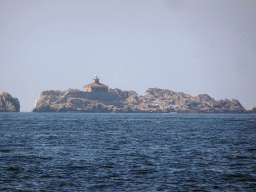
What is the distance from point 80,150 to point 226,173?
16225 millimetres

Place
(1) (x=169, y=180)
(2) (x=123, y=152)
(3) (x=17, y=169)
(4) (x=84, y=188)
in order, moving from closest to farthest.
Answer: (4) (x=84, y=188), (1) (x=169, y=180), (3) (x=17, y=169), (2) (x=123, y=152)

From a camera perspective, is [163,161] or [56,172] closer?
[56,172]

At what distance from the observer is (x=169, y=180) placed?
19453 mm

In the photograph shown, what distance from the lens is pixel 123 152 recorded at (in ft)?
101

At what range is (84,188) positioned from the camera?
17547 millimetres

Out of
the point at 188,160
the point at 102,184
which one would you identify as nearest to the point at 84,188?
the point at 102,184

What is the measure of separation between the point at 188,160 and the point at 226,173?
16.7 feet

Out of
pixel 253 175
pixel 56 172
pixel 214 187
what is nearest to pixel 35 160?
pixel 56 172

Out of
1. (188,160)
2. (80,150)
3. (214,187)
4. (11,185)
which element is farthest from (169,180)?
(80,150)

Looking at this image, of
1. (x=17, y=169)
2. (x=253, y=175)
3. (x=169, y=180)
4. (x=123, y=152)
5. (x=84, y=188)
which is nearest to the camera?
(x=84, y=188)

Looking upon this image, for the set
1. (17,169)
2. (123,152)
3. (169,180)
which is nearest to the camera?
(169,180)

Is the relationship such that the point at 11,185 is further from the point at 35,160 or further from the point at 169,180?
the point at 169,180

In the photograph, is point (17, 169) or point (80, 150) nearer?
point (17, 169)

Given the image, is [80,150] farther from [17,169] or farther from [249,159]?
[249,159]
